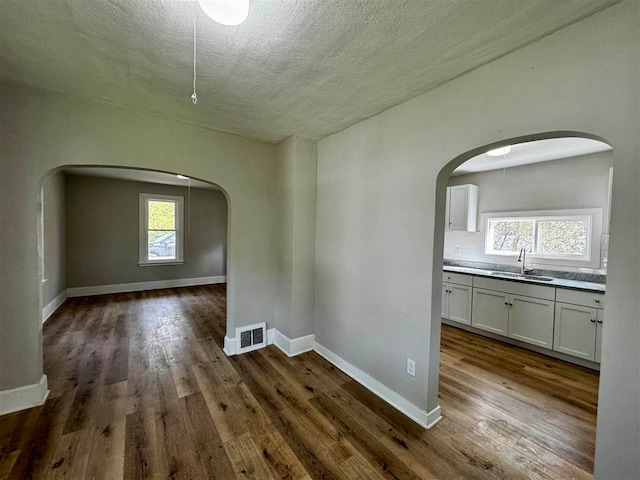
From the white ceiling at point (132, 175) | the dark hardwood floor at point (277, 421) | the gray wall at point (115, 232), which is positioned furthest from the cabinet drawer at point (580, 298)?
the gray wall at point (115, 232)

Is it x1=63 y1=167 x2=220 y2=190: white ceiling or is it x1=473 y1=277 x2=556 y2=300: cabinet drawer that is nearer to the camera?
x1=473 y1=277 x2=556 y2=300: cabinet drawer

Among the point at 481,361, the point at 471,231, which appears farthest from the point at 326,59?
the point at 471,231

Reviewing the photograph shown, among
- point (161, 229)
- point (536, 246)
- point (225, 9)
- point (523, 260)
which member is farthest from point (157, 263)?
point (536, 246)

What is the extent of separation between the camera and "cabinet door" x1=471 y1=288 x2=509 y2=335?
3375 mm

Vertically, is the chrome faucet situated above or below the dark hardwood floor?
above

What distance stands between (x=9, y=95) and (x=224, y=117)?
1535 millimetres

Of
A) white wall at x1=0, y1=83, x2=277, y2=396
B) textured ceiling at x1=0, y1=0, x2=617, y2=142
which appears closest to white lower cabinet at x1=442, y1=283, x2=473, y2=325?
textured ceiling at x1=0, y1=0, x2=617, y2=142

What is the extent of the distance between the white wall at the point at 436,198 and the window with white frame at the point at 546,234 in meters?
2.80

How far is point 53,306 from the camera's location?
432 cm

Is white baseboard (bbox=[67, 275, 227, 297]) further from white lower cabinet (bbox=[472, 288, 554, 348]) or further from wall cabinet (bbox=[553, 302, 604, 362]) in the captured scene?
wall cabinet (bbox=[553, 302, 604, 362])

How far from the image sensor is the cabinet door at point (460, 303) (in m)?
3.74

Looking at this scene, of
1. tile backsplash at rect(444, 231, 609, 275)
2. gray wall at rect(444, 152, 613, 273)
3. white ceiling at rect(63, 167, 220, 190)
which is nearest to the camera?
gray wall at rect(444, 152, 613, 273)

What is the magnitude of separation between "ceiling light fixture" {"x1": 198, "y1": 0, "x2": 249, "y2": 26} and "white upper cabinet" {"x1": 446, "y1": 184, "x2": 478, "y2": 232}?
4.21m

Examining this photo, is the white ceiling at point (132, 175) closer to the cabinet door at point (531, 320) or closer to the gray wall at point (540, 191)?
the gray wall at point (540, 191)
